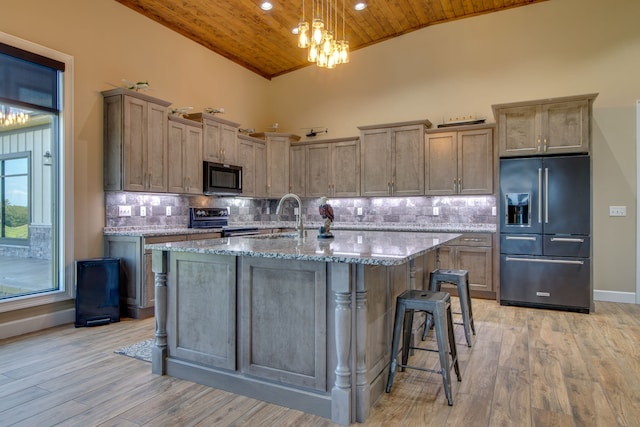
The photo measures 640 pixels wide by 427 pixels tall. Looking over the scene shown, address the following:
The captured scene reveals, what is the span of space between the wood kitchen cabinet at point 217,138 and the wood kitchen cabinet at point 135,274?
1652 millimetres

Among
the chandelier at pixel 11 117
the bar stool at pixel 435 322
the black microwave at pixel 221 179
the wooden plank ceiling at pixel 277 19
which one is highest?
the wooden plank ceiling at pixel 277 19

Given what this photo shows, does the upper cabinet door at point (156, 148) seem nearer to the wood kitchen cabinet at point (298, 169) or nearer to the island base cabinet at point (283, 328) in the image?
the island base cabinet at point (283, 328)

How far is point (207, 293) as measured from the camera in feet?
8.58

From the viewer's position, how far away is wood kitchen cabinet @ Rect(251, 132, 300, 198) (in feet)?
22.1

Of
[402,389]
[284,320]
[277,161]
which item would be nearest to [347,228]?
[277,161]

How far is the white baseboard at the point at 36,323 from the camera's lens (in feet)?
11.7

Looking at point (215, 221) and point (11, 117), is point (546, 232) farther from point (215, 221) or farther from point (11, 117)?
point (11, 117)

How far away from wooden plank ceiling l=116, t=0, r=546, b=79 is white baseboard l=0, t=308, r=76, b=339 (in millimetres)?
3632

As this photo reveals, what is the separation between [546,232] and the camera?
4707 millimetres

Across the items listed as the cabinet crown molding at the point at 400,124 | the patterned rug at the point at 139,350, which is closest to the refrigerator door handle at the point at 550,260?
the cabinet crown molding at the point at 400,124

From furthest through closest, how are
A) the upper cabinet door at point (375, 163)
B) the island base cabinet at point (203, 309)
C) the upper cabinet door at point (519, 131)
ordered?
the upper cabinet door at point (375, 163), the upper cabinet door at point (519, 131), the island base cabinet at point (203, 309)

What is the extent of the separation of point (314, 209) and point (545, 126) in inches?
151

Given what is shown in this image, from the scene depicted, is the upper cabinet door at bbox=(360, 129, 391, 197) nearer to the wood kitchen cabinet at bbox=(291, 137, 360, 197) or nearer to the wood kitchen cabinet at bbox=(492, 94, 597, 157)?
the wood kitchen cabinet at bbox=(291, 137, 360, 197)

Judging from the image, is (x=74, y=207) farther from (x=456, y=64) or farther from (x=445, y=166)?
(x=456, y=64)
